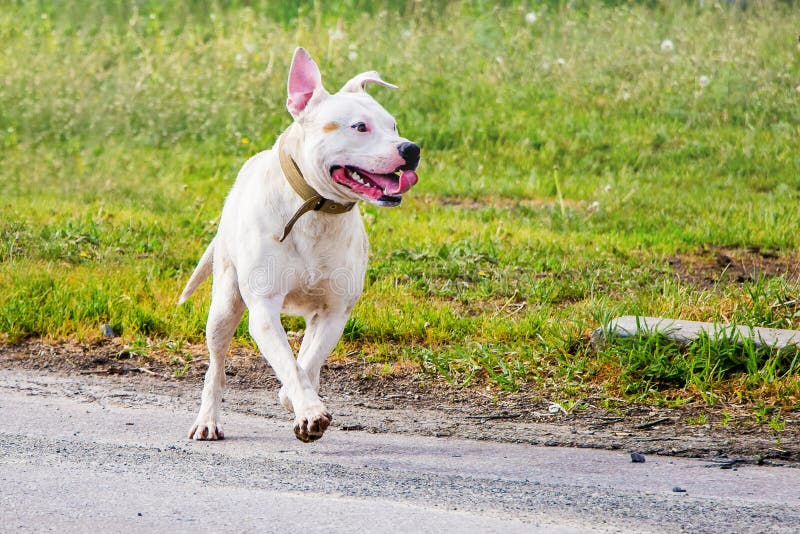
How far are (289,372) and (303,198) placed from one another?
0.74m

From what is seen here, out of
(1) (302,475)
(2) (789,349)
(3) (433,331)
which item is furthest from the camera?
(3) (433,331)

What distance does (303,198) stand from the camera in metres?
4.94

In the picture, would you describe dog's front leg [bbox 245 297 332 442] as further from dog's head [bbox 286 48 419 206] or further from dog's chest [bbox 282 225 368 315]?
dog's head [bbox 286 48 419 206]

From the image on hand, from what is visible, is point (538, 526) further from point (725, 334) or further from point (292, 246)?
point (725, 334)

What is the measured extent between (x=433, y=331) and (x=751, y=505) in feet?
9.75

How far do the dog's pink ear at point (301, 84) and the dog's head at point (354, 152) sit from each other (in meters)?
0.07

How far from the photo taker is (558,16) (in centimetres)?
1547

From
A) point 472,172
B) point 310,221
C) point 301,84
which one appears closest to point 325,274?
point 310,221

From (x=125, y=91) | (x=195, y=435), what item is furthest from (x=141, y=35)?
(x=195, y=435)

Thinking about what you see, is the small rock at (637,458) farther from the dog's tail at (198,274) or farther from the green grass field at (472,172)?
the dog's tail at (198,274)

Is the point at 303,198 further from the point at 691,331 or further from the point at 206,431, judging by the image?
the point at 691,331

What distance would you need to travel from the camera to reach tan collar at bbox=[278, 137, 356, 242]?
4.90 metres

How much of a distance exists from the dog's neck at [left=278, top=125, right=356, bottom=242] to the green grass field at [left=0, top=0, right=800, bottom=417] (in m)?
1.76

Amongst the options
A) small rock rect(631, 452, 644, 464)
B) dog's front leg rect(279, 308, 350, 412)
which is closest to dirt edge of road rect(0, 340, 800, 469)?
small rock rect(631, 452, 644, 464)
